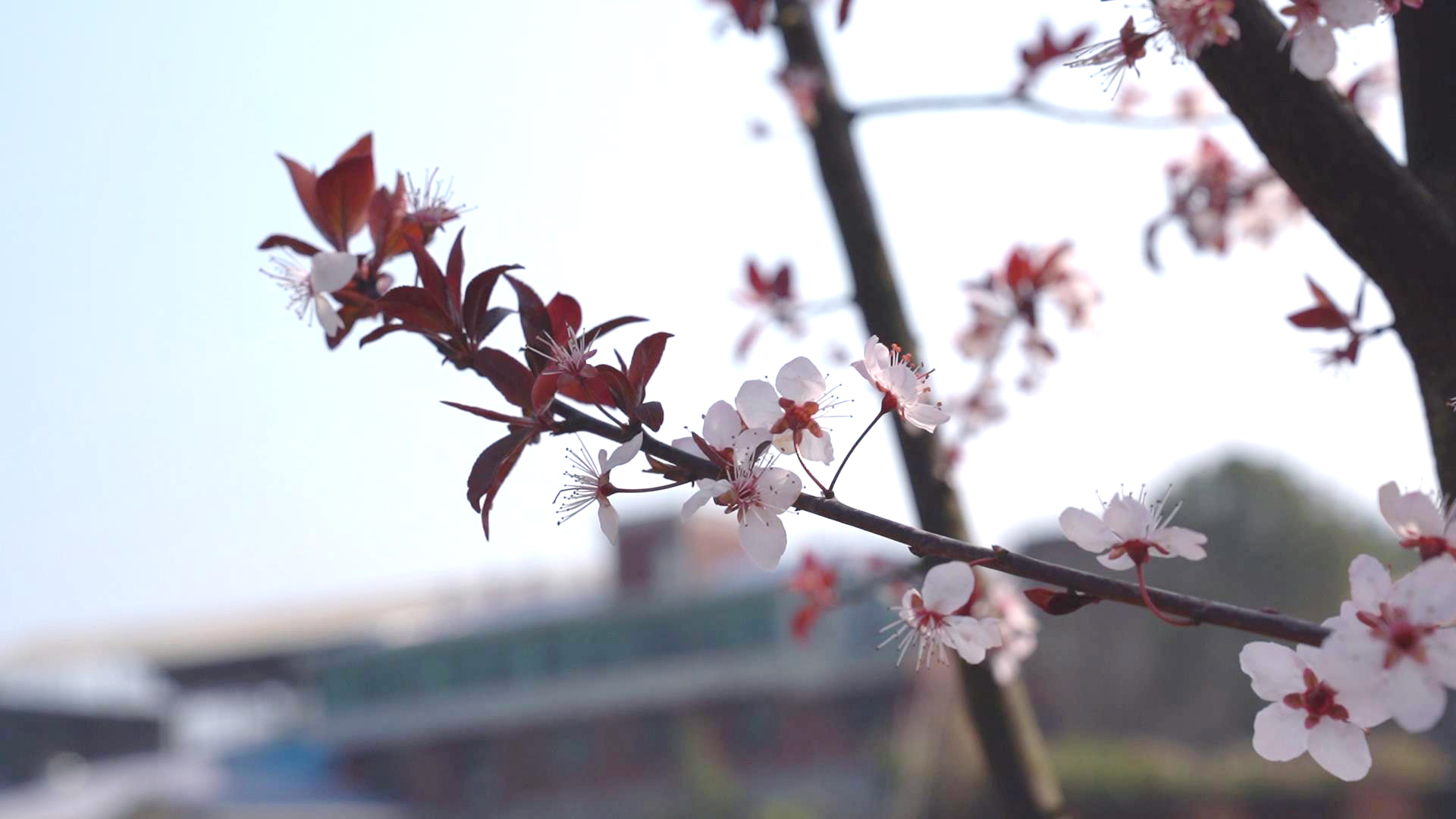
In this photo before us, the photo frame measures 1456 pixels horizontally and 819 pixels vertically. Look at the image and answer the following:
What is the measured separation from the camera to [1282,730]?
0.67 meters

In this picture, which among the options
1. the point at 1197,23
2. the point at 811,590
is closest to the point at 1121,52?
the point at 1197,23

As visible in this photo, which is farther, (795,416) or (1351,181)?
(1351,181)

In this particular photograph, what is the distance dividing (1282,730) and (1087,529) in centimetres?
16

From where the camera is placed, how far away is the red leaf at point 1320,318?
1005mm

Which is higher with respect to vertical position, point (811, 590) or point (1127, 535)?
point (811, 590)

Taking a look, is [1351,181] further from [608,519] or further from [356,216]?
[356,216]

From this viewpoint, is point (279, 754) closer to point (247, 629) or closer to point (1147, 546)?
point (247, 629)

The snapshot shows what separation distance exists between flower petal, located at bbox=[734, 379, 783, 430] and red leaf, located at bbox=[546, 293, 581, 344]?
0.44ft

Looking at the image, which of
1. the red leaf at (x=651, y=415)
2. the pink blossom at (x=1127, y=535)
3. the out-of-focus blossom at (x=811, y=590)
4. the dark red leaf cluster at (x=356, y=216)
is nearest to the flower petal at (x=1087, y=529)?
the pink blossom at (x=1127, y=535)

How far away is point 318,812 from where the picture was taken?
1389 cm

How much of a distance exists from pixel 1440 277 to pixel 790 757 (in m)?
12.7

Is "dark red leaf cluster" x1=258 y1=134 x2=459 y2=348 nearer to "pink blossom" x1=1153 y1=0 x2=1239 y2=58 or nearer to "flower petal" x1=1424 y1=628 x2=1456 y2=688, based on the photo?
"pink blossom" x1=1153 y1=0 x2=1239 y2=58

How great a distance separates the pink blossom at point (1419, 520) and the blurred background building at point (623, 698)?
7.48 metres

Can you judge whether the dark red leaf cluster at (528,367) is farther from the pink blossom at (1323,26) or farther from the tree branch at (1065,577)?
the pink blossom at (1323,26)
